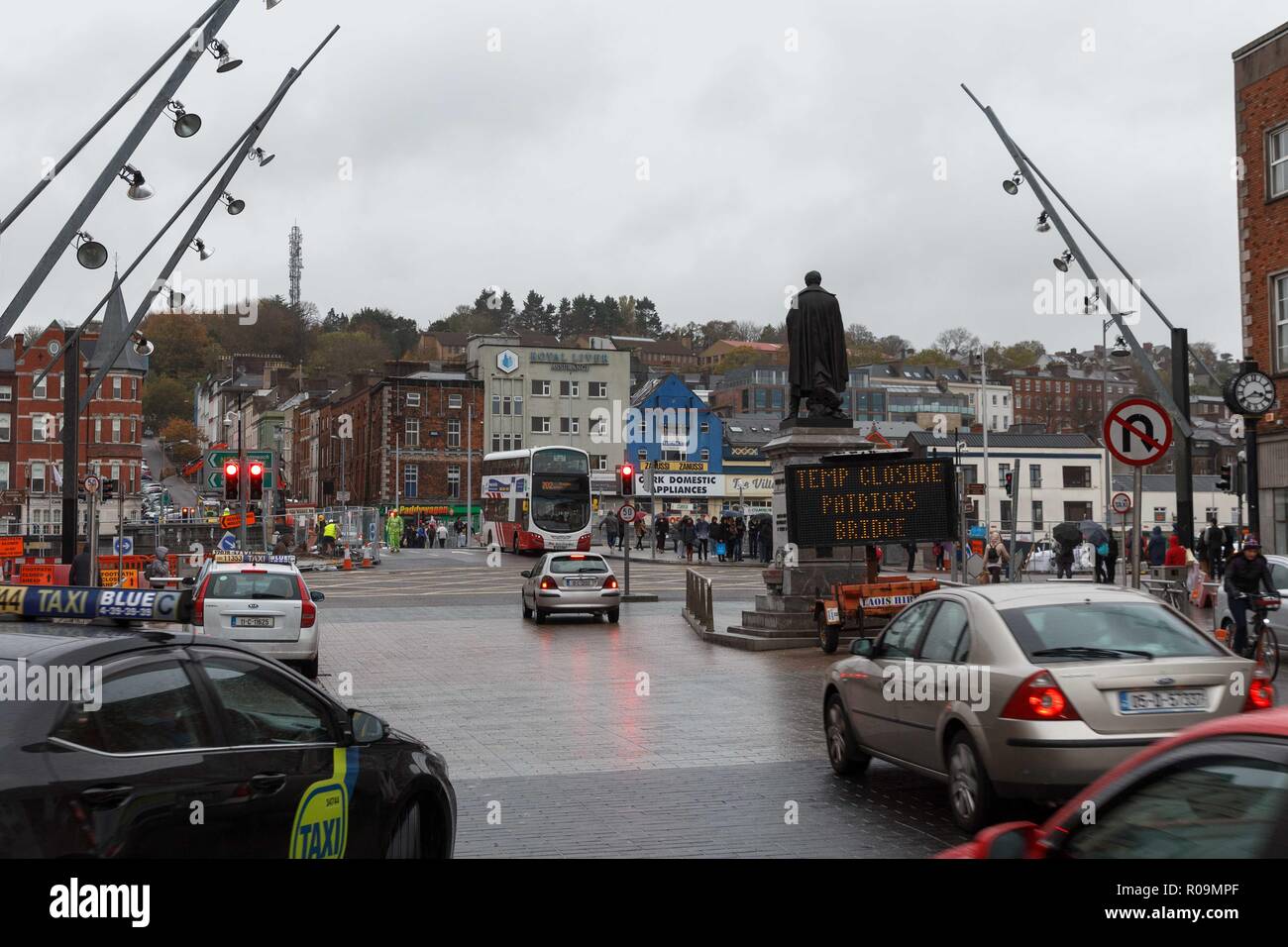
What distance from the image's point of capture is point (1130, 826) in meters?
3.73

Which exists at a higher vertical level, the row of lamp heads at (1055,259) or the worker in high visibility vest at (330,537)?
the row of lamp heads at (1055,259)

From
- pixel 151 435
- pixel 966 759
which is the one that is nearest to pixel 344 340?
pixel 151 435

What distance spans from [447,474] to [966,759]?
87.9 metres

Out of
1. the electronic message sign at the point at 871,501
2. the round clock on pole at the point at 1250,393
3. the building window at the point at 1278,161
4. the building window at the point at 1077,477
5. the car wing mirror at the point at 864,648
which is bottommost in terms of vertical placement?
the car wing mirror at the point at 864,648

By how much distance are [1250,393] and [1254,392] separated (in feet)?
0.29

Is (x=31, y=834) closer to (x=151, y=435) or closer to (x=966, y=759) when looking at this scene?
(x=966, y=759)

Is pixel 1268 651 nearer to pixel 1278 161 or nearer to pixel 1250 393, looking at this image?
pixel 1250 393

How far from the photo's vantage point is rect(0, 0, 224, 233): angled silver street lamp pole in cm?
1348

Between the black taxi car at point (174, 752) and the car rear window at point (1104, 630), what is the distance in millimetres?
3751

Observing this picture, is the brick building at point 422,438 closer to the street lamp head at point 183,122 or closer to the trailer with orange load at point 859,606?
the trailer with orange load at point 859,606

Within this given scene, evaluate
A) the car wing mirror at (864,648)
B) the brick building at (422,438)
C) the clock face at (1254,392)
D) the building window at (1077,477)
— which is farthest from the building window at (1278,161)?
the brick building at (422,438)

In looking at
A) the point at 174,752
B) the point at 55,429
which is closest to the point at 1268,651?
the point at 174,752

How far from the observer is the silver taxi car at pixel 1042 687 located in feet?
25.6

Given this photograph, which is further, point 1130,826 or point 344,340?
point 344,340
